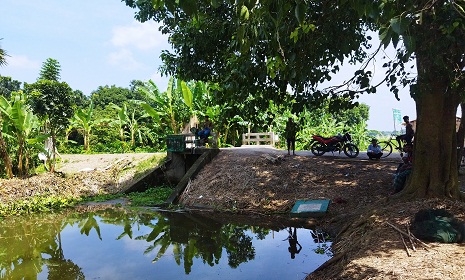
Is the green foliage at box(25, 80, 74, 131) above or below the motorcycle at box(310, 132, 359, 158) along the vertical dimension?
above

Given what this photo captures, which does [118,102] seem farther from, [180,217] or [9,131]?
[180,217]

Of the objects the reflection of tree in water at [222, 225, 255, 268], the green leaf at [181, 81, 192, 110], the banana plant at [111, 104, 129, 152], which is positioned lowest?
the reflection of tree in water at [222, 225, 255, 268]

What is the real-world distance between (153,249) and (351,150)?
7.46 metres

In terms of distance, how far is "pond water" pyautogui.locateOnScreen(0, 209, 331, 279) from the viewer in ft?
19.2

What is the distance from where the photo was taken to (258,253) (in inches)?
265

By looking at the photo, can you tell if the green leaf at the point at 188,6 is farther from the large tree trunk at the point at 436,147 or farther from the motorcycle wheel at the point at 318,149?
the motorcycle wheel at the point at 318,149

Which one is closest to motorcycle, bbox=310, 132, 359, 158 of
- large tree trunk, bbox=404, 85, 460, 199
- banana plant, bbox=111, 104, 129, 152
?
large tree trunk, bbox=404, 85, 460, 199

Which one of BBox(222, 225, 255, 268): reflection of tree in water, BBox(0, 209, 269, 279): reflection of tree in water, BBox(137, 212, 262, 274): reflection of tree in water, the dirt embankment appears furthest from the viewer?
the dirt embankment

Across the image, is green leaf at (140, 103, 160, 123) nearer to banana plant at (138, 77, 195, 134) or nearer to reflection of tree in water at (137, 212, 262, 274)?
banana plant at (138, 77, 195, 134)

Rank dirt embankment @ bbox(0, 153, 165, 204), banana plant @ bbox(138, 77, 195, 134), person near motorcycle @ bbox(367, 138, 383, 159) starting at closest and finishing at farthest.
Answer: person near motorcycle @ bbox(367, 138, 383, 159) < dirt embankment @ bbox(0, 153, 165, 204) < banana plant @ bbox(138, 77, 195, 134)

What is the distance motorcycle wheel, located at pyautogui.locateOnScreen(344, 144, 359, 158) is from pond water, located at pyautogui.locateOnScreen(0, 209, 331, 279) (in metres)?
4.97

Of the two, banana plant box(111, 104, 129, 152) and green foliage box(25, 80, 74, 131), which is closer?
green foliage box(25, 80, 74, 131)

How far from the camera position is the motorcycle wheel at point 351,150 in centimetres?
1218

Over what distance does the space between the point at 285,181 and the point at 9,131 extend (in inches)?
371
